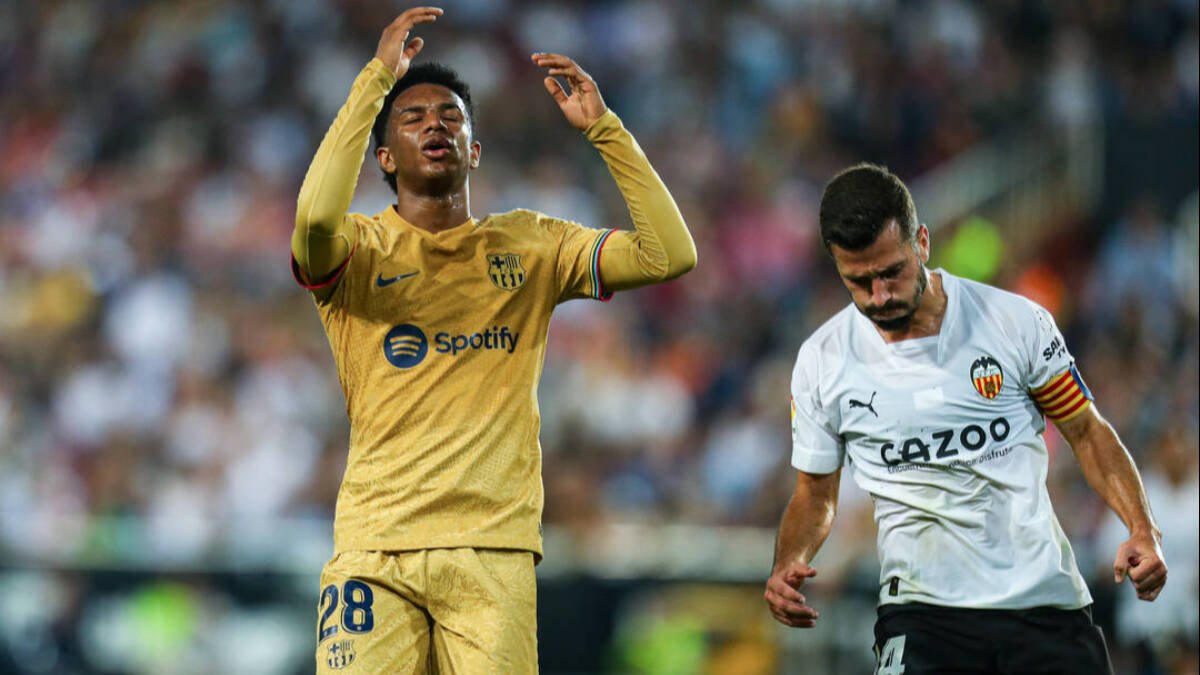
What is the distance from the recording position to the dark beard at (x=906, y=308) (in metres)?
5.30

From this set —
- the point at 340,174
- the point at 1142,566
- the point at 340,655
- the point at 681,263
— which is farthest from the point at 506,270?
the point at 1142,566

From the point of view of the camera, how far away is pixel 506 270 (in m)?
5.46

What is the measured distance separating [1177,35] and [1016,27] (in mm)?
1415

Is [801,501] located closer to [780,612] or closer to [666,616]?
[780,612]

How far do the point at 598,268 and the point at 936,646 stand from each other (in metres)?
1.60

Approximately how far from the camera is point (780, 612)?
5234mm

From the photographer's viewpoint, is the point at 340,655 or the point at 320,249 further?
the point at 320,249

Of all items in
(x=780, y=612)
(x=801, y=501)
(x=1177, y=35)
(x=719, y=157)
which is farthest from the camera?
(x=1177, y=35)

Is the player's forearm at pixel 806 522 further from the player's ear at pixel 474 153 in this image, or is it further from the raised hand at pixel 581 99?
the player's ear at pixel 474 153

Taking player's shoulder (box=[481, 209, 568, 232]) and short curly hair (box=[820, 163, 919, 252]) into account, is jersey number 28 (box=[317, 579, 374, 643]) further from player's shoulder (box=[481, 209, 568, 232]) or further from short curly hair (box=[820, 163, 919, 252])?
short curly hair (box=[820, 163, 919, 252])

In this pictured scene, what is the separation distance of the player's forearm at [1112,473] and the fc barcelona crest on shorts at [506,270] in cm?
184

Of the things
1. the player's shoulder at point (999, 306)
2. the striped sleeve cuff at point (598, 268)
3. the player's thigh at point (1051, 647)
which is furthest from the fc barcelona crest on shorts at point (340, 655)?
the player's shoulder at point (999, 306)

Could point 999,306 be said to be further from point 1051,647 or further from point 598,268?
point 598,268

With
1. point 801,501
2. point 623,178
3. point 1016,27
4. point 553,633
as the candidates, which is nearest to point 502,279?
point 623,178
